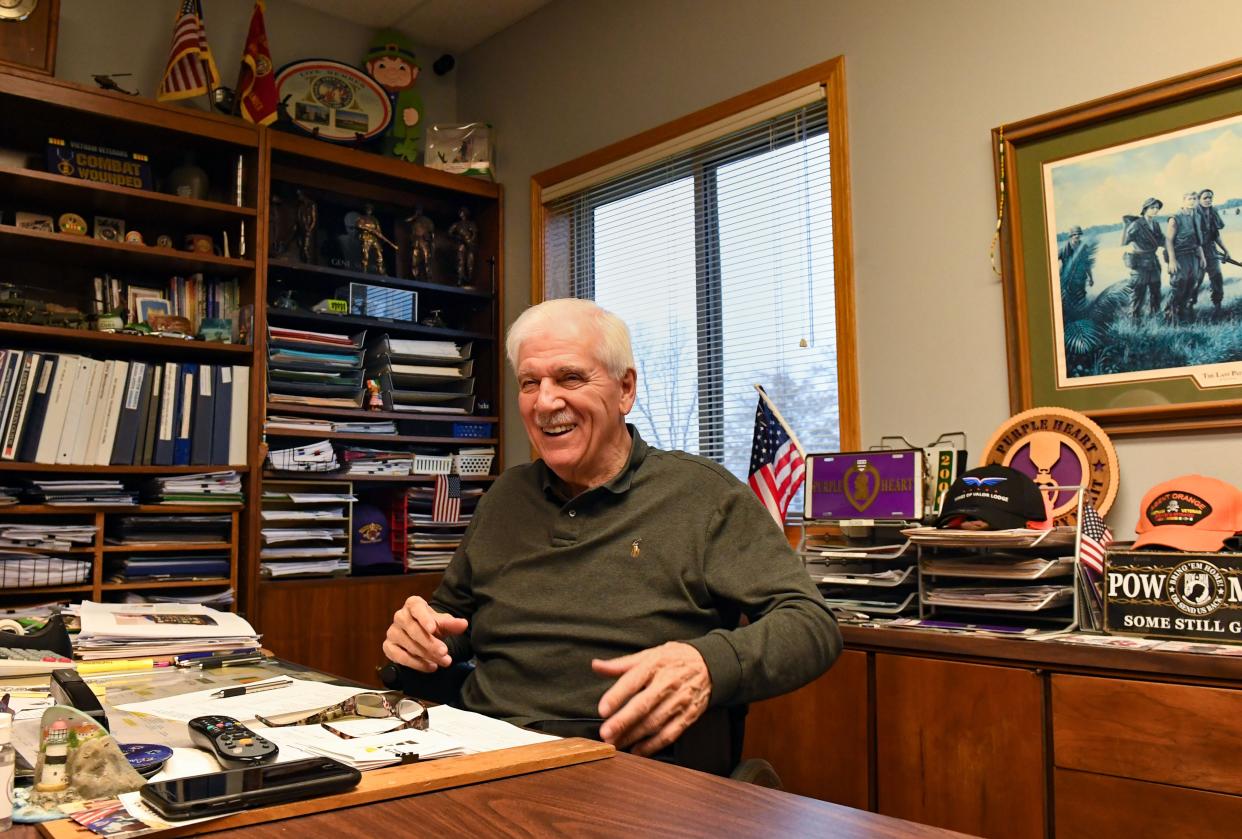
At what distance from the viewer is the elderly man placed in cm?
140

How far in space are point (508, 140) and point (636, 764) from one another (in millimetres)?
3560

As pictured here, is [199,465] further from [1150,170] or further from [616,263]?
[1150,170]

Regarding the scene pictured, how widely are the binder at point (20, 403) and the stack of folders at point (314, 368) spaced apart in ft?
2.31

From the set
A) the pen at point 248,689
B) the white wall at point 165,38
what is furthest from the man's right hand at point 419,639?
the white wall at point 165,38

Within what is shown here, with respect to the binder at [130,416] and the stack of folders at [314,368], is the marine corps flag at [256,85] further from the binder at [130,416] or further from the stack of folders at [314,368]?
the binder at [130,416]

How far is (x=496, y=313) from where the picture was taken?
4012 mm

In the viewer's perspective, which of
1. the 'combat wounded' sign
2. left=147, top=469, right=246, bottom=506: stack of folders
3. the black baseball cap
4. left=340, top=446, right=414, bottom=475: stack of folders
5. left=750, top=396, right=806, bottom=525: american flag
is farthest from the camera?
left=340, top=446, right=414, bottom=475: stack of folders

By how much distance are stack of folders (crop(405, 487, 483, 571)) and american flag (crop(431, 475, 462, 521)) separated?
0.05ft

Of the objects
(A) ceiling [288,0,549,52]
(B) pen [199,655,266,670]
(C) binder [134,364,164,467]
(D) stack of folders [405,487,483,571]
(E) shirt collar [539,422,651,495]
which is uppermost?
(A) ceiling [288,0,549,52]

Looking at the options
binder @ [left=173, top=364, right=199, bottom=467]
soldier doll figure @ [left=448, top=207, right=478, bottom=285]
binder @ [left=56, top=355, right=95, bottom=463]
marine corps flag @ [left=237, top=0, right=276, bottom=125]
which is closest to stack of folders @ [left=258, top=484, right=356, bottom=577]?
binder @ [left=173, top=364, right=199, bottom=467]

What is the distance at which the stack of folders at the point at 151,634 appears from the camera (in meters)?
1.55

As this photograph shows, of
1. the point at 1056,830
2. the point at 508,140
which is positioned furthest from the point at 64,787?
the point at 508,140

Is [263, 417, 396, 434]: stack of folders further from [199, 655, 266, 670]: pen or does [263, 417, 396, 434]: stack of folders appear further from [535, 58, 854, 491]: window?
[199, 655, 266, 670]: pen

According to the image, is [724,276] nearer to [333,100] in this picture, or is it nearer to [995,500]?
[995,500]
